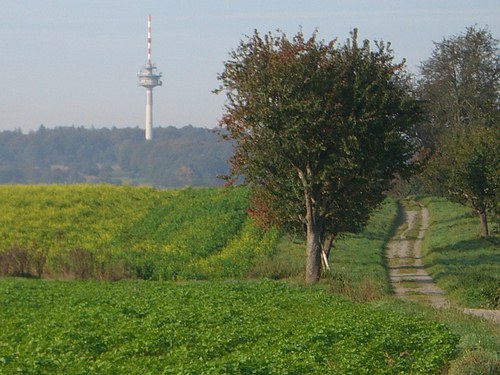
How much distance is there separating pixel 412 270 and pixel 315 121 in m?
11.7

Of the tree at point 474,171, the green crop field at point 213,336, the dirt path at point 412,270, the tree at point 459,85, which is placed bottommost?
the dirt path at point 412,270

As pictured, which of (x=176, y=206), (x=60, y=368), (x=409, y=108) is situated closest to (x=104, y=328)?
(x=60, y=368)

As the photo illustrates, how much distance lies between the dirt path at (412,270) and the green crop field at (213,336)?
14.7 ft

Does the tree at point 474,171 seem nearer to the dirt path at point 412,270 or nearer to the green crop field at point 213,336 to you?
the dirt path at point 412,270

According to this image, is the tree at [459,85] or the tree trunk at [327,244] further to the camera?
the tree at [459,85]

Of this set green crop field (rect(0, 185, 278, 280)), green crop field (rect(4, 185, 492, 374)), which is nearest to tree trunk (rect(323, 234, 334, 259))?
green crop field (rect(4, 185, 492, 374))

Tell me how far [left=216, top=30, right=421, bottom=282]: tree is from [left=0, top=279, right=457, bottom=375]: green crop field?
6.25 metres

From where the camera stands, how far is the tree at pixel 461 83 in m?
71.6

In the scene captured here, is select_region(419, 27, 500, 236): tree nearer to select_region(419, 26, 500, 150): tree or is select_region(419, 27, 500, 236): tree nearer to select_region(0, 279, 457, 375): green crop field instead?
select_region(419, 26, 500, 150): tree

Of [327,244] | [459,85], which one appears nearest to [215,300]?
[327,244]

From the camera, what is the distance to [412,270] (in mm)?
39906

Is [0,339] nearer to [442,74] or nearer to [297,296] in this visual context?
[297,296]

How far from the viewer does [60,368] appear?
15500 mm

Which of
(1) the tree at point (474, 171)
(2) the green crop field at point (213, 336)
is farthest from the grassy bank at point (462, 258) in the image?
(2) the green crop field at point (213, 336)
